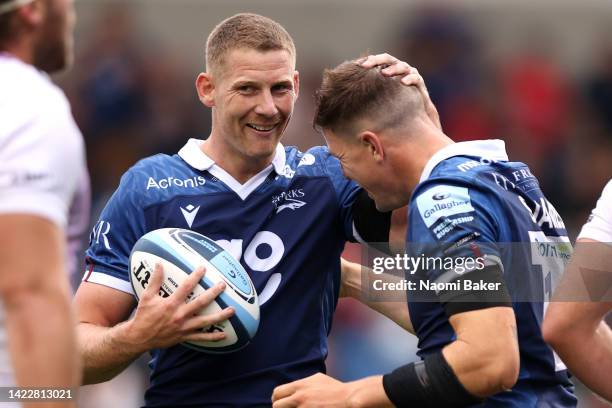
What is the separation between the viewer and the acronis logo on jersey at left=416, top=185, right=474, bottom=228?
13.7 ft

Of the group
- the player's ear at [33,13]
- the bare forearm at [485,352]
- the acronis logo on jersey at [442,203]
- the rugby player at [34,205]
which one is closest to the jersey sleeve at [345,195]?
the acronis logo on jersey at [442,203]

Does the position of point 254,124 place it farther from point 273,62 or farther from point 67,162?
point 67,162

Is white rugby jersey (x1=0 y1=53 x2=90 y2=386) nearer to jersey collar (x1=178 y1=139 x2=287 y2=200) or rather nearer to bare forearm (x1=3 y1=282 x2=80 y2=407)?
bare forearm (x1=3 y1=282 x2=80 y2=407)

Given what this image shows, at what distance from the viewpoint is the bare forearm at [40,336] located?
9.88 ft

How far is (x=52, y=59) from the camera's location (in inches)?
135

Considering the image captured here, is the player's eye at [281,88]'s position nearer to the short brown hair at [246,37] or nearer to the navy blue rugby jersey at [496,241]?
the short brown hair at [246,37]

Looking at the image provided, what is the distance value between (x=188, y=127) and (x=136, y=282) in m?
7.51

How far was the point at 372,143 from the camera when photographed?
15.5 feet

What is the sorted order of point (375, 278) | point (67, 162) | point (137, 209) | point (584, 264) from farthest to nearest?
point (375, 278)
point (137, 209)
point (584, 264)
point (67, 162)

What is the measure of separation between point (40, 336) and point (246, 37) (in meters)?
2.59

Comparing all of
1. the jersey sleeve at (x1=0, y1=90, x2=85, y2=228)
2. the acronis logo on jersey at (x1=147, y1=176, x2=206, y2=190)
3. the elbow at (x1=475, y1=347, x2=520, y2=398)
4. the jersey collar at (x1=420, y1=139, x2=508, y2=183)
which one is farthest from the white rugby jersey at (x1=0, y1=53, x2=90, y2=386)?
the acronis logo on jersey at (x1=147, y1=176, x2=206, y2=190)

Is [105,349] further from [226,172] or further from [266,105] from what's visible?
[266,105]

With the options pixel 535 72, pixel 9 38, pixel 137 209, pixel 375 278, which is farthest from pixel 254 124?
pixel 535 72

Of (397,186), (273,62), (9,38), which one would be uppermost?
(9,38)
